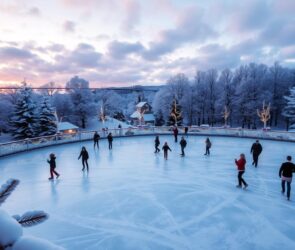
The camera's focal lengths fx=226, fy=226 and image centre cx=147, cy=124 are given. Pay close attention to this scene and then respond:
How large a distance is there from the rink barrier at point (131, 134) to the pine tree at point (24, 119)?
48.3 ft

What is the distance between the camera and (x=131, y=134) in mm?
21625

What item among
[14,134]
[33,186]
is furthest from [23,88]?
[33,186]

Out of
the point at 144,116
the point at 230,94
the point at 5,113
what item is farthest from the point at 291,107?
the point at 5,113

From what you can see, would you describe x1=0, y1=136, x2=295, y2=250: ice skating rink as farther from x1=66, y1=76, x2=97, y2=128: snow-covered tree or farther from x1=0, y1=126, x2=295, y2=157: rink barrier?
x1=66, y1=76, x2=97, y2=128: snow-covered tree

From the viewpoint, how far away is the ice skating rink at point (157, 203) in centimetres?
518

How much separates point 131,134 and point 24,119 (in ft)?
55.6

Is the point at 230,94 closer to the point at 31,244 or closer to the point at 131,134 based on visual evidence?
the point at 131,134

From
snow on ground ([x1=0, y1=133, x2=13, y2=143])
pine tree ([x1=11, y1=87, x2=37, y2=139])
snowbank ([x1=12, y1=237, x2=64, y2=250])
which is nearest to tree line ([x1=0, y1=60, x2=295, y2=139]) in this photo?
snow on ground ([x1=0, y1=133, x2=13, y2=143])

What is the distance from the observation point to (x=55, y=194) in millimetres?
7996

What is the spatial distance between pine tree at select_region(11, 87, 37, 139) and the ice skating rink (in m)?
19.0

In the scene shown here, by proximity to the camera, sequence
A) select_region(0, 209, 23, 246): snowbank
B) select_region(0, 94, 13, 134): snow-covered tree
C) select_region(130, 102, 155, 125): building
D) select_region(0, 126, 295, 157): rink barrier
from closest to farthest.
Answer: select_region(0, 209, 23, 246): snowbank
select_region(0, 126, 295, 157): rink barrier
select_region(0, 94, 13, 134): snow-covered tree
select_region(130, 102, 155, 125): building

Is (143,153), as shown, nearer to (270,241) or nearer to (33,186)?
(33,186)

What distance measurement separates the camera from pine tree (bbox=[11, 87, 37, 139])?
1180 inches

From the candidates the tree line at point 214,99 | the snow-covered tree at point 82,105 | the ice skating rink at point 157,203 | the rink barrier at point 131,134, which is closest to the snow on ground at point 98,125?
the tree line at point 214,99
